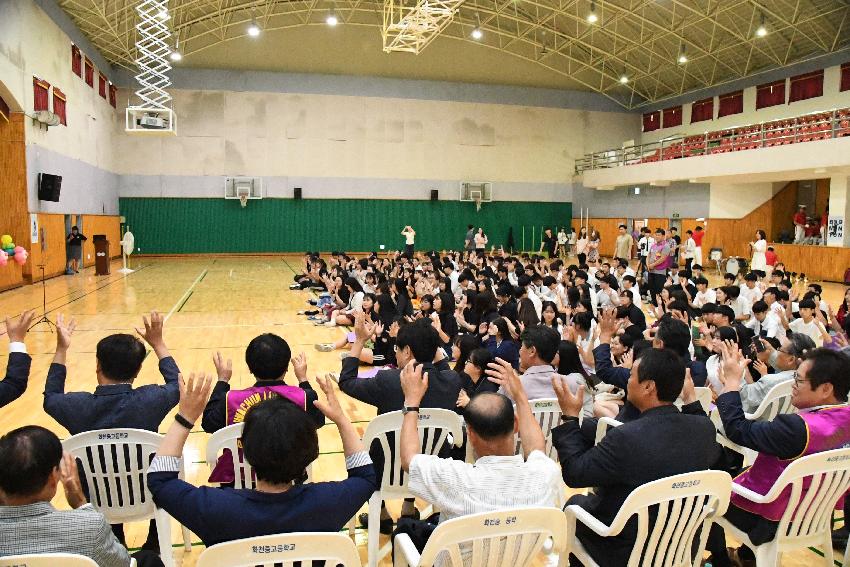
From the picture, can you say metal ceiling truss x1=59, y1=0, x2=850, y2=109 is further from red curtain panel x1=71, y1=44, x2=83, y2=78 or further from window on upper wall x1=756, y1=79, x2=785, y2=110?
red curtain panel x1=71, y1=44, x2=83, y2=78

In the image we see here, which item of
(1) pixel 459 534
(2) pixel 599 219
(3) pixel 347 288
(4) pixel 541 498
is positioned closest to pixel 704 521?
(4) pixel 541 498

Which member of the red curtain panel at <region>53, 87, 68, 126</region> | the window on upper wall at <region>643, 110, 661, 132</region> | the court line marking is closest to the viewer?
the court line marking

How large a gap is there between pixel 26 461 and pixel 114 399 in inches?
46.1

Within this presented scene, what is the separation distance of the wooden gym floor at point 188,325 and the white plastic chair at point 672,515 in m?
1.26

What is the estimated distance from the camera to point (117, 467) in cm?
302

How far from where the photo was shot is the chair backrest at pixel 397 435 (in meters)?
3.25

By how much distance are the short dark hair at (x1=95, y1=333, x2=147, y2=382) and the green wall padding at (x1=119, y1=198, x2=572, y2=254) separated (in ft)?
78.8

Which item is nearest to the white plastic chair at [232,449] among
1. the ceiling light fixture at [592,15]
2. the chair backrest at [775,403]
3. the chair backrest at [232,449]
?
the chair backrest at [232,449]

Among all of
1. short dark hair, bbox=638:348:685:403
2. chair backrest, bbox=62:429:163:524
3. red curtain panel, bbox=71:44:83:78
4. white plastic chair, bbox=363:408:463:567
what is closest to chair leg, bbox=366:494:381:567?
white plastic chair, bbox=363:408:463:567

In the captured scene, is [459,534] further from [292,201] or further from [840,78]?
[292,201]

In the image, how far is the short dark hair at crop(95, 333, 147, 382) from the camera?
3.16m

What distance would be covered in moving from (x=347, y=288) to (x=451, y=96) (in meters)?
18.7

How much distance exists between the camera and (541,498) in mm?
2256

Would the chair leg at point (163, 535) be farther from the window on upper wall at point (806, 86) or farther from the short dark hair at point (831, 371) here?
the window on upper wall at point (806, 86)
